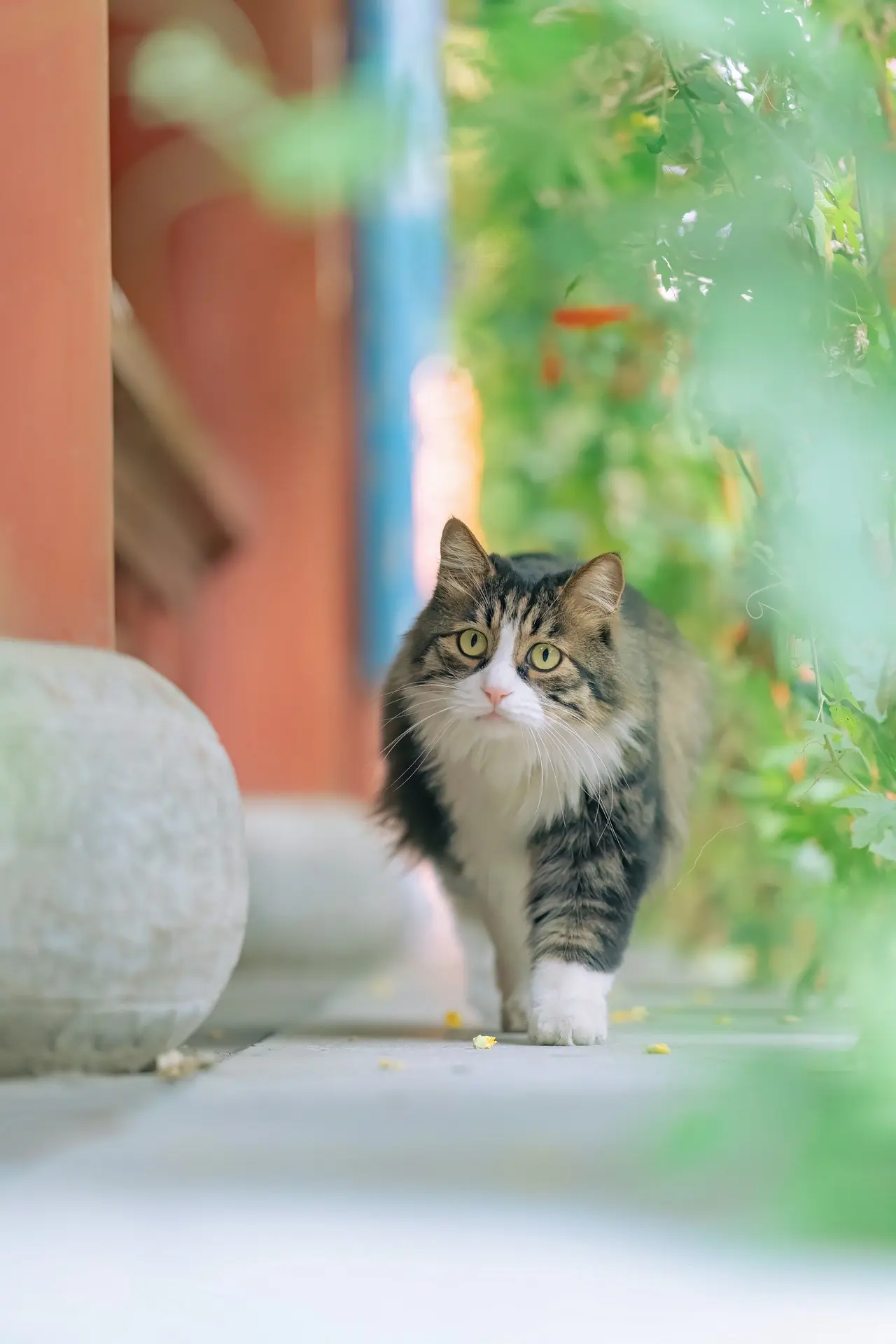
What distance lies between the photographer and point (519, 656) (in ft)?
5.47

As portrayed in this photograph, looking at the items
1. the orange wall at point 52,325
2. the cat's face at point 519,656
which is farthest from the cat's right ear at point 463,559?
the orange wall at point 52,325

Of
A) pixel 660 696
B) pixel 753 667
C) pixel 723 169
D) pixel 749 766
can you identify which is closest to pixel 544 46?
pixel 723 169

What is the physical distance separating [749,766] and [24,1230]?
1.72 m

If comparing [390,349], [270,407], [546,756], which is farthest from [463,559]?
[390,349]

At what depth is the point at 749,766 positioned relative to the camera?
2.40 meters

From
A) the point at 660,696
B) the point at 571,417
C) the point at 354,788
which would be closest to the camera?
the point at 660,696

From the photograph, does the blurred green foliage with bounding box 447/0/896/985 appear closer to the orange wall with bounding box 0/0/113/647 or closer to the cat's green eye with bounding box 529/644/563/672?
the cat's green eye with bounding box 529/644/563/672

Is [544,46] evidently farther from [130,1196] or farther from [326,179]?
[130,1196]

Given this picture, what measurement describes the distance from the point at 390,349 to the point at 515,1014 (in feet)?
10.2

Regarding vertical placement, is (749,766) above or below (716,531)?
below

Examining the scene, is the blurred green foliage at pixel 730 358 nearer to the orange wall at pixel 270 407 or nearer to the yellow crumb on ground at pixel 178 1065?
the yellow crumb on ground at pixel 178 1065

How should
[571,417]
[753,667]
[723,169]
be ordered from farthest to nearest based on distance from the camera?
[571,417]
[753,667]
[723,169]

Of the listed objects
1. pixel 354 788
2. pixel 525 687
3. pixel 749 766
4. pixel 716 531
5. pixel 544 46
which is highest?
pixel 544 46

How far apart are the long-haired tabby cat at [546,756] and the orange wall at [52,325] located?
1.39ft
